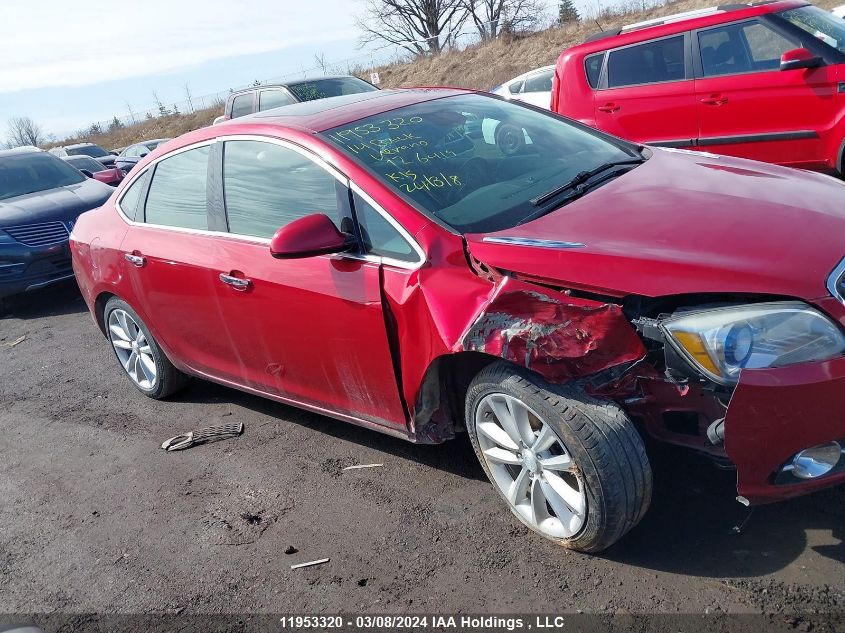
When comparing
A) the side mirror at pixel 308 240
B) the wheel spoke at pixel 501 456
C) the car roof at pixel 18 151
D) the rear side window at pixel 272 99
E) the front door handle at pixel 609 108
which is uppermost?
the car roof at pixel 18 151

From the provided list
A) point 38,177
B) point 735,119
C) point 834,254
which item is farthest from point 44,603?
point 38,177

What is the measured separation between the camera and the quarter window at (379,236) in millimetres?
3062

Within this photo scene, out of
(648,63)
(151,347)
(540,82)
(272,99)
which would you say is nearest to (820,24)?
(648,63)

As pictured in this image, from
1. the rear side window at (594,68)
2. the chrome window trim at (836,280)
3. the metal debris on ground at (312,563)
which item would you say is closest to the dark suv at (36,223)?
the rear side window at (594,68)

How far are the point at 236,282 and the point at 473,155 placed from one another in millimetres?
1292

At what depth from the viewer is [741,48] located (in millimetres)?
6855

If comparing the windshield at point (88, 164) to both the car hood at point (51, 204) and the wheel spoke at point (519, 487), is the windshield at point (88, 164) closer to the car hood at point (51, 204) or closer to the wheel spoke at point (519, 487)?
the car hood at point (51, 204)

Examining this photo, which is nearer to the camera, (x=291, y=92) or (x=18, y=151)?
(x=18, y=151)

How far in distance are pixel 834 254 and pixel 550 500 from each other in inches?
50.7

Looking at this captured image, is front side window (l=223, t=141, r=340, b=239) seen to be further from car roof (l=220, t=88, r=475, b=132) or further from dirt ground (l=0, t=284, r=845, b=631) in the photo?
dirt ground (l=0, t=284, r=845, b=631)

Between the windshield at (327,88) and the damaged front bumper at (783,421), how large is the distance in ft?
30.0

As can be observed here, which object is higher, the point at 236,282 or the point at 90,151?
the point at 90,151

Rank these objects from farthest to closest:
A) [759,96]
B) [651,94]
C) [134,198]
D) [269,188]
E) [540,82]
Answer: [540,82] < [651,94] < [759,96] < [134,198] < [269,188]

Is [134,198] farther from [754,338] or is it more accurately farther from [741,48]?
[741,48]
